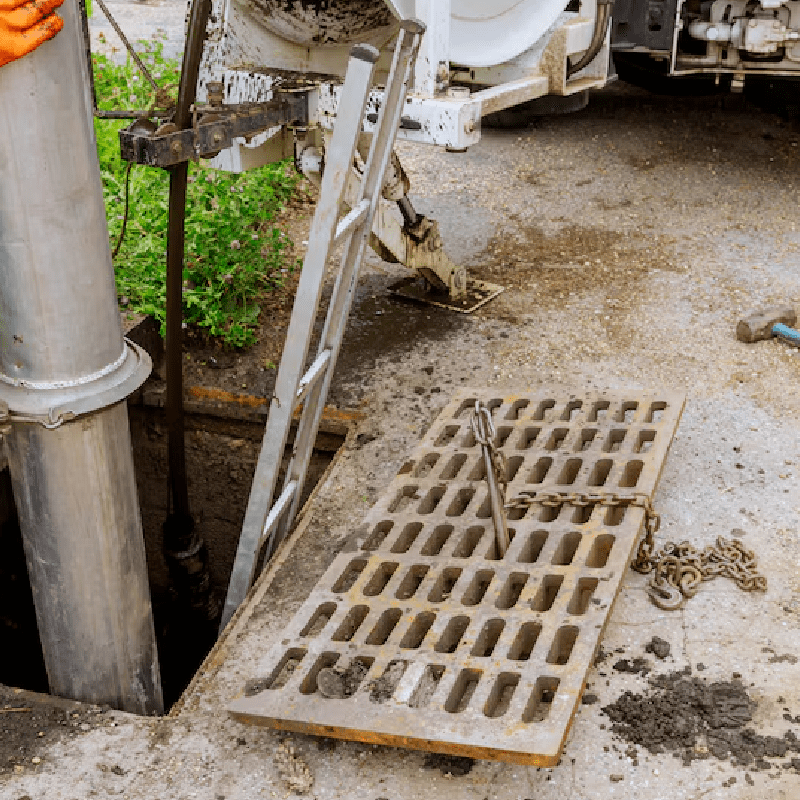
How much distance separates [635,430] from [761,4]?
9.76ft

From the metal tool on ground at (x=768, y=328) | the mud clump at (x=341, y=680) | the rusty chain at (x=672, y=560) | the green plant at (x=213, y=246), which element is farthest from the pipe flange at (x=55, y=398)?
the metal tool on ground at (x=768, y=328)

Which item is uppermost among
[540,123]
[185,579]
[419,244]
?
[419,244]

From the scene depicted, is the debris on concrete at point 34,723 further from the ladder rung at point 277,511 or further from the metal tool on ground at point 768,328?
the metal tool on ground at point 768,328

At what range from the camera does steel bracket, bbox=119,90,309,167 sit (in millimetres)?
2990

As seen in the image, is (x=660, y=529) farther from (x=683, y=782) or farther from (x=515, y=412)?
(x=683, y=782)

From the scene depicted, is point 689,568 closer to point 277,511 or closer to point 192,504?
point 277,511

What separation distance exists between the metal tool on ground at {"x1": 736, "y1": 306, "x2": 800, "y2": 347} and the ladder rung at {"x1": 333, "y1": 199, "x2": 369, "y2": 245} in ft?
6.31

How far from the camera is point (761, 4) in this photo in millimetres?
5516

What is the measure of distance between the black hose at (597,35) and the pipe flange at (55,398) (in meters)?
2.95

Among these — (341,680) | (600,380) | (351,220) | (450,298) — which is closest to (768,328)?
(600,380)

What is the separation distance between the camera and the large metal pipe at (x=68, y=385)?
2.43 metres

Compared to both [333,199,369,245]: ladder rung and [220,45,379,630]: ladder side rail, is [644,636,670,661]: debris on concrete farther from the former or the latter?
[333,199,369,245]: ladder rung

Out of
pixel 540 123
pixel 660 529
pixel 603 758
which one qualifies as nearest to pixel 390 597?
pixel 603 758

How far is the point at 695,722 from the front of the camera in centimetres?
268
